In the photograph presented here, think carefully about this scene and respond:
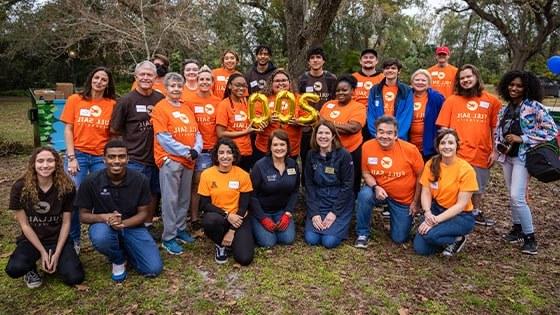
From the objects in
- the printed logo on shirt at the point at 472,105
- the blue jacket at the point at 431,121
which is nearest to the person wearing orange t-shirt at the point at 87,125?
the blue jacket at the point at 431,121

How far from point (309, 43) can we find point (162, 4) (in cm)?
1118

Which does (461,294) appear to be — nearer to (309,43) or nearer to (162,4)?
(309,43)

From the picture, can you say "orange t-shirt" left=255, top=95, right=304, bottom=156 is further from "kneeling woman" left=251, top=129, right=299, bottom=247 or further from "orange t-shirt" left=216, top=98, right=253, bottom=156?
"kneeling woman" left=251, top=129, right=299, bottom=247

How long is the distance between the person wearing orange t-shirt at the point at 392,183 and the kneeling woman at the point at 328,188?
7.8 inches

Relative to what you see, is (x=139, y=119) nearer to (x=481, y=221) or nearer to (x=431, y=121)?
(x=431, y=121)

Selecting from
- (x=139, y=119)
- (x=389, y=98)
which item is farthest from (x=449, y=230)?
(x=139, y=119)

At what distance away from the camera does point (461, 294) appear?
4.02 meters

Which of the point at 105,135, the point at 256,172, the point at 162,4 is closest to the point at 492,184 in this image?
the point at 256,172

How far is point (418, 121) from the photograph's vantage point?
18.0 feet

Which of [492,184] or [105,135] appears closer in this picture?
[105,135]

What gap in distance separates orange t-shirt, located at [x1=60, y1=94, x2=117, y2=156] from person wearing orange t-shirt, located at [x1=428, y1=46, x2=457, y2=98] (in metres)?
4.84

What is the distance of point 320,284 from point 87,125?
288 cm

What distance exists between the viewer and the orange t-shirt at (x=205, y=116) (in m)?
5.20

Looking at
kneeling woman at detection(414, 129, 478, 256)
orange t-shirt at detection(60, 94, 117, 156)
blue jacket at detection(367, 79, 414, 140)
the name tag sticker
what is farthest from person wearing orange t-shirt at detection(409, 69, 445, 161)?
the name tag sticker
